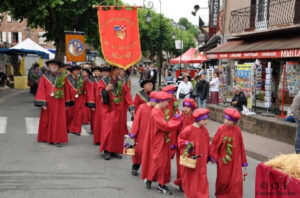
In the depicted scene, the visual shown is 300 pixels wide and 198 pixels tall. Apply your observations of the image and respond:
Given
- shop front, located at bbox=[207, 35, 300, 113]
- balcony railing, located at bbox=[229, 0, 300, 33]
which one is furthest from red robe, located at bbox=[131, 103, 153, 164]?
balcony railing, located at bbox=[229, 0, 300, 33]

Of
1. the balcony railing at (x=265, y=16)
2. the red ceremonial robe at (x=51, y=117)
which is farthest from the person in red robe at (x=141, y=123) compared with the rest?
the balcony railing at (x=265, y=16)

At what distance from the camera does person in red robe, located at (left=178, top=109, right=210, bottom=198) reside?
5324mm

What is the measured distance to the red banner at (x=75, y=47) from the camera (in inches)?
689

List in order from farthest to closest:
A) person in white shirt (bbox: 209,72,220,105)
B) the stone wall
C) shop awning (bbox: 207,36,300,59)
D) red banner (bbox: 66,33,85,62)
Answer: red banner (bbox: 66,33,85,62) → person in white shirt (bbox: 209,72,220,105) → shop awning (bbox: 207,36,300,59) → the stone wall

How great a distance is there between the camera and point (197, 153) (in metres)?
5.38

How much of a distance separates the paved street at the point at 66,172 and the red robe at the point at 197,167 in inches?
25.9

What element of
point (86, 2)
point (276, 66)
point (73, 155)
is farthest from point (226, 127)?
point (86, 2)

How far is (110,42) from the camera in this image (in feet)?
25.2

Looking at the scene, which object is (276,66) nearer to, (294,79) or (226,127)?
(294,79)

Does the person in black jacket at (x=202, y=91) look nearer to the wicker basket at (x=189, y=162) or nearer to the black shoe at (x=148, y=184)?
the black shoe at (x=148, y=184)

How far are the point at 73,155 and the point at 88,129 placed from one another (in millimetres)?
3521

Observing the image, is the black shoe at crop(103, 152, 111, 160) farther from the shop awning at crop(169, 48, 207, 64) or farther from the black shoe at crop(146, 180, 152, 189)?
the shop awning at crop(169, 48, 207, 64)

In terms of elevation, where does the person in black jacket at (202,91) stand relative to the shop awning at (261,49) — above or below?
below

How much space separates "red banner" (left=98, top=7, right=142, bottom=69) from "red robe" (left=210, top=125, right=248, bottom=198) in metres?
2.87
